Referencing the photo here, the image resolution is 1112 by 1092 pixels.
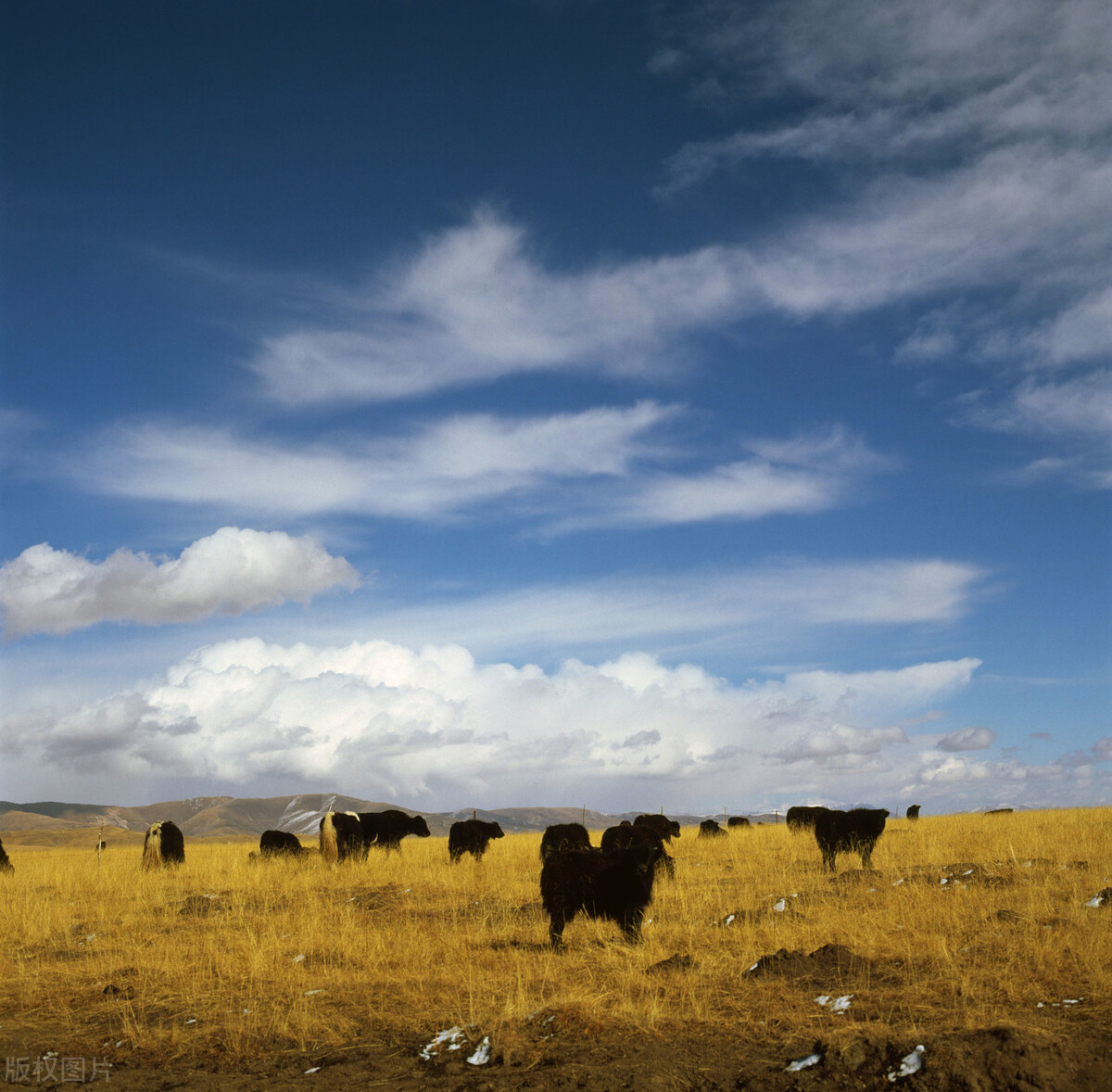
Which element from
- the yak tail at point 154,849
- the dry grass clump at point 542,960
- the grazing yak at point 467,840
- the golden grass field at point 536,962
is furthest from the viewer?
the grazing yak at point 467,840

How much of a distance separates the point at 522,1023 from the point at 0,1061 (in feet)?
14.9

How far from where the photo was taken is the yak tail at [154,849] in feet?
77.9

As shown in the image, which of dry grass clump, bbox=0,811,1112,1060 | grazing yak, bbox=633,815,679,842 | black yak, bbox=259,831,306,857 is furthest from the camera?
black yak, bbox=259,831,306,857

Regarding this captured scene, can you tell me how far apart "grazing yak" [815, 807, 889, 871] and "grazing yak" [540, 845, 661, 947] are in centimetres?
893

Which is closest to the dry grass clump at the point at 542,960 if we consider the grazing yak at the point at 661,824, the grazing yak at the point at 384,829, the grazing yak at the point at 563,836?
the grazing yak at the point at 563,836

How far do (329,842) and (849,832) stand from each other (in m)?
15.2

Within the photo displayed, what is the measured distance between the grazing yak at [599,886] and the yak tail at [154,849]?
17.2 metres

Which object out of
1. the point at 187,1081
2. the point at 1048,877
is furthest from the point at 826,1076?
the point at 1048,877

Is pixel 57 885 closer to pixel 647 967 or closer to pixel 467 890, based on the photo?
pixel 467 890

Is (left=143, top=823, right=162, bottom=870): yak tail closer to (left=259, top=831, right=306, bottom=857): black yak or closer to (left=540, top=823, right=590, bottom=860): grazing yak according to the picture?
(left=259, top=831, right=306, bottom=857): black yak

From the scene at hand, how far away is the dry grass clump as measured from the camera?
754 centimetres

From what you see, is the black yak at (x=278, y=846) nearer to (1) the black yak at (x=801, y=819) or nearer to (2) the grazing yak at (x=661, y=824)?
(2) the grazing yak at (x=661, y=824)

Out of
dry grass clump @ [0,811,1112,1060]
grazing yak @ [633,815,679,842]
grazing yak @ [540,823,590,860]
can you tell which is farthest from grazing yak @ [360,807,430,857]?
dry grass clump @ [0,811,1112,1060]

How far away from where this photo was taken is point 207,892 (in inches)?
706
